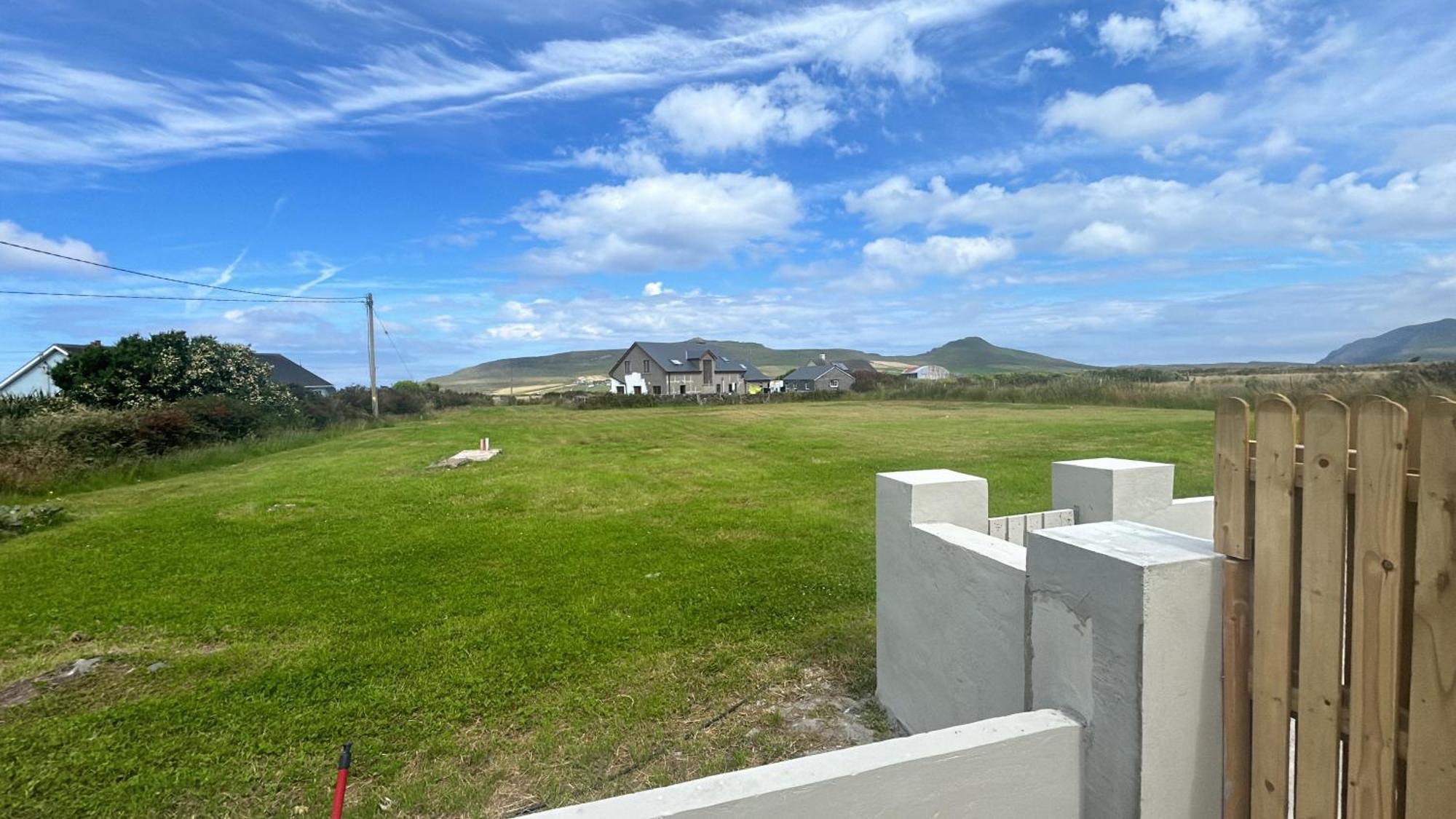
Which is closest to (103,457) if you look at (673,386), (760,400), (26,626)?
(26,626)

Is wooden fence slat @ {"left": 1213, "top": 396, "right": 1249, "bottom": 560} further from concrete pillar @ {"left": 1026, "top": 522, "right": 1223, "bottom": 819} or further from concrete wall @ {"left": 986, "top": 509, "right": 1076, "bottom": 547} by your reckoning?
concrete wall @ {"left": 986, "top": 509, "right": 1076, "bottom": 547}

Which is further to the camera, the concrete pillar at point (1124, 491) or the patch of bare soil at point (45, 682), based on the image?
the patch of bare soil at point (45, 682)

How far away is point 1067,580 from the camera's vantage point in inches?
81.6

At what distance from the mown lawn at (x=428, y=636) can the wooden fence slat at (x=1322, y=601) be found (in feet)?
6.96

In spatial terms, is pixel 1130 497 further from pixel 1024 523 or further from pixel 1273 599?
pixel 1273 599

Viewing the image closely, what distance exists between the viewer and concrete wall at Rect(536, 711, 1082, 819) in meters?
1.50

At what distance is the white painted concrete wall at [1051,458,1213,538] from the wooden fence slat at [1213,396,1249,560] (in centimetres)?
152

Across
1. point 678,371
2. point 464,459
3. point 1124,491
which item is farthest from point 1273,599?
point 678,371

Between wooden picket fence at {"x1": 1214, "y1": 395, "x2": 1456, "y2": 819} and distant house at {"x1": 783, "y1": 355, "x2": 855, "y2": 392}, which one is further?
distant house at {"x1": 783, "y1": 355, "x2": 855, "y2": 392}

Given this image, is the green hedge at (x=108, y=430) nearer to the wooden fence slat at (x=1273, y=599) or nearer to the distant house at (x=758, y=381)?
the wooden fence slat at (x=1273, y=599)

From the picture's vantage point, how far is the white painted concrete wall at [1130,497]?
3.40 meters

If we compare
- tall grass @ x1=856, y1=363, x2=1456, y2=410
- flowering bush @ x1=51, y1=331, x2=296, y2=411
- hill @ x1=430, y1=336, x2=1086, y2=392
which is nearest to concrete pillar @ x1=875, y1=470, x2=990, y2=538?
tall grass @ x1=856, y1=363, x2=1456, y2=410

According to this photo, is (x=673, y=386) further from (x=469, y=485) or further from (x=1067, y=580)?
(x=1067, y=580)

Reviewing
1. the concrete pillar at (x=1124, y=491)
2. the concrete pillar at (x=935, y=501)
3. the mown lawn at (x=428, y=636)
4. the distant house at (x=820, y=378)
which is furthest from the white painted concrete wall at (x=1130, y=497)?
the distant house at (x=820, y=378)
